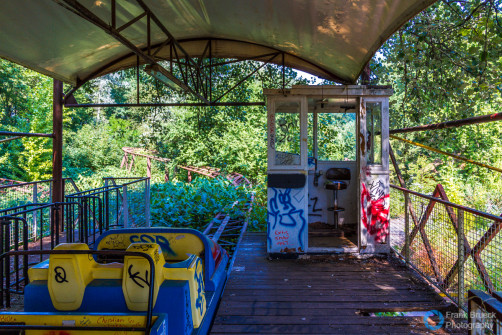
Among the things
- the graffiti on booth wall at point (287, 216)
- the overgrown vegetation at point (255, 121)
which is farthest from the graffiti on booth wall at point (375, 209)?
the overgrown vegetation at point (255, 121)

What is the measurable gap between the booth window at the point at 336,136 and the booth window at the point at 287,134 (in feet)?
4.19

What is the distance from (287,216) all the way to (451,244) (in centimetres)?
215

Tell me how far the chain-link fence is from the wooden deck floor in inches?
11.0

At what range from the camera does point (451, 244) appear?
12.1 ft

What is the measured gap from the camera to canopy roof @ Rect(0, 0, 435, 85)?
11.5ft

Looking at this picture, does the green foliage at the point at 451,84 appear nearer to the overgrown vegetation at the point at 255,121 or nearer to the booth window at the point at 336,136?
the overgrown vegetation at the point at 255,121

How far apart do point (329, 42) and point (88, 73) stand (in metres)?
4.82

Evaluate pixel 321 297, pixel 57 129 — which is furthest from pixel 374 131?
pixel 57 129

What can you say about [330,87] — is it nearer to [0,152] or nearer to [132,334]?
[132,334]

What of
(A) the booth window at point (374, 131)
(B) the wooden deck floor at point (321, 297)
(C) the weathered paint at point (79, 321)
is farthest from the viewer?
(A) the booth window at point (374, 131)

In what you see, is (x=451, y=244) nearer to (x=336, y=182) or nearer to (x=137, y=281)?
(x=336, y=182)

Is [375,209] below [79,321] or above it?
above

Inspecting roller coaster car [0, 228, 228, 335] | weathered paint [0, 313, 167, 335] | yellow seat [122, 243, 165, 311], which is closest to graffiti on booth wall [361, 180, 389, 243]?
roller coaster car [0, 228, 228, 335]

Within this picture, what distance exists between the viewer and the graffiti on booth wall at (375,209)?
16.1ft
